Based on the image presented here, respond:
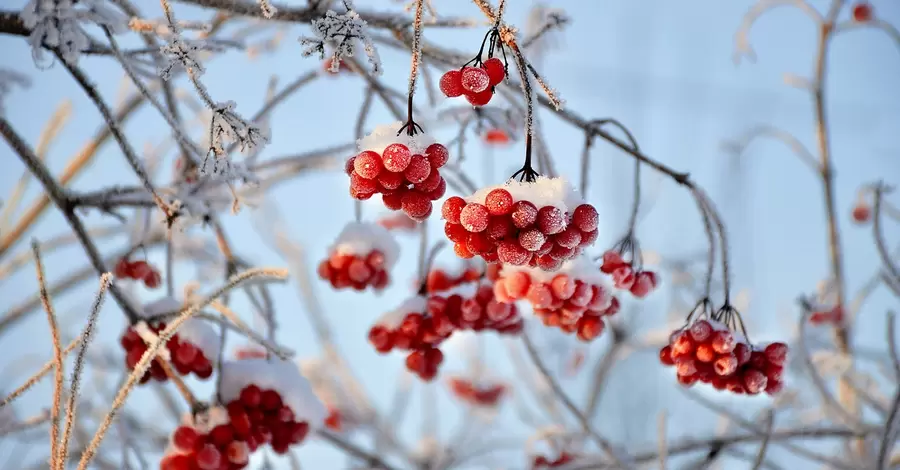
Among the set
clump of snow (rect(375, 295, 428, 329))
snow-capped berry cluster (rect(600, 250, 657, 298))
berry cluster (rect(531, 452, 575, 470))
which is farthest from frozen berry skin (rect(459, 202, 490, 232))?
berry cluster (rect(531, 452, 575, 470))

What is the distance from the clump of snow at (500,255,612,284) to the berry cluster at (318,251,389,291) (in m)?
0.37

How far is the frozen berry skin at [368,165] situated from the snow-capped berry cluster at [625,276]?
0.46m

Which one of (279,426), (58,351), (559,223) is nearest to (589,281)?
(559,223)

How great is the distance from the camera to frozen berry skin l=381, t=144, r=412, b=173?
0.75 metres

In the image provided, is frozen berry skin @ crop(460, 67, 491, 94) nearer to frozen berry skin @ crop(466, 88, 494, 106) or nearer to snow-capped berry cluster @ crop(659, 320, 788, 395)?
frozen berry skin @ crop(466, 88, 494, 106)

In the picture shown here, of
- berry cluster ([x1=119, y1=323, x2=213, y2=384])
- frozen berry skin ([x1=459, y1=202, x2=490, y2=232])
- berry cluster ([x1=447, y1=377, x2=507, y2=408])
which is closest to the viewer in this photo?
frozen berry skin ([x1=459, y1=202, x2=490, y2=232])

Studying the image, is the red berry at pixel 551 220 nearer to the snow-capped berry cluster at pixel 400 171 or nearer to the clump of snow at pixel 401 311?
the snow-capped berry cluster at pixel 400 171

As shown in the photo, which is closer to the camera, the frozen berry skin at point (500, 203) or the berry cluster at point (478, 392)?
the frozen berry skin at point (500, 203)

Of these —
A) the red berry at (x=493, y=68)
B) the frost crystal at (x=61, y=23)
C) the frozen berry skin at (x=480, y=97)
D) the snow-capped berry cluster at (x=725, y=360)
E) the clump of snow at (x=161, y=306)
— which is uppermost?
the frost crystal at (x=61, y=23)

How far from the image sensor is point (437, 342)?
4.14 ft

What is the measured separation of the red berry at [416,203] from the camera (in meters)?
0.80

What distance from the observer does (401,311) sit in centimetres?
126

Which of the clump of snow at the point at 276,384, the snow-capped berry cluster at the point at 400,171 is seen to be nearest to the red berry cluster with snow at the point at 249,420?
the clump of snow at the point at 276,384

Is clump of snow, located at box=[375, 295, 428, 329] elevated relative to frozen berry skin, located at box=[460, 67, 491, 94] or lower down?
lower down
